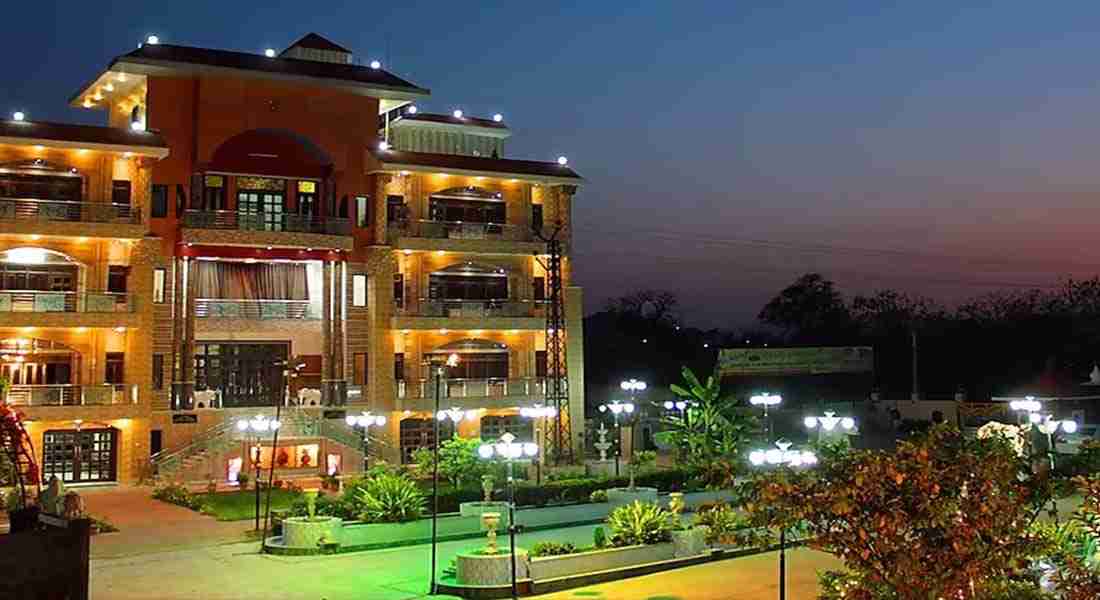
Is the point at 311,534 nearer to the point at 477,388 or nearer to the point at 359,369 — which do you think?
the point at 359,369

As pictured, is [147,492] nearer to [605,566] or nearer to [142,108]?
[142,108]

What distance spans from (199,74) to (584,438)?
20982 millimetres

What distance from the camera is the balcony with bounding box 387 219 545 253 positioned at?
43.9 metres

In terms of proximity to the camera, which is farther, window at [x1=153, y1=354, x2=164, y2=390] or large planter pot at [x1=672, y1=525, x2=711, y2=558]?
window at [x1=153, y1=354, x2=164, y2=390]

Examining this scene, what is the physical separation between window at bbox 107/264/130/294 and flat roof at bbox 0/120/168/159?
4.02 metres

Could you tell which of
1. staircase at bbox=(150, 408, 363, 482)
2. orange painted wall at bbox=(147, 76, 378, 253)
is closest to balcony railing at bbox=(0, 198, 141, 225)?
orange painted wall at bbox=(147, 76, 378, 253)

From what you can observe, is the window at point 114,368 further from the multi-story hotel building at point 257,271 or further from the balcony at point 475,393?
the balcony at point 475,393

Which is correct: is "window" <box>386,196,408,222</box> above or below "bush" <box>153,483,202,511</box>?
above

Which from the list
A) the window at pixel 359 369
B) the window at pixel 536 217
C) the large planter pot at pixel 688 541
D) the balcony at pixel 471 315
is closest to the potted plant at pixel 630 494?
the large planter pot at pixel 688 541

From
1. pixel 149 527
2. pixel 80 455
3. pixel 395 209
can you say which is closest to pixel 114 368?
pixel 80 455

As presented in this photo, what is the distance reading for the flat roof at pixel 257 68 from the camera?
3994 cm

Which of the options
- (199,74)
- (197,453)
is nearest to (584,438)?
(197,453)

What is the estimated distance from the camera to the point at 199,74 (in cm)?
4072

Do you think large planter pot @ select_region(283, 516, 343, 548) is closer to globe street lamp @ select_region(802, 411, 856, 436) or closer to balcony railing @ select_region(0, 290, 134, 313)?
globe street lamp @ select_region(802, 411, 856, 436)
